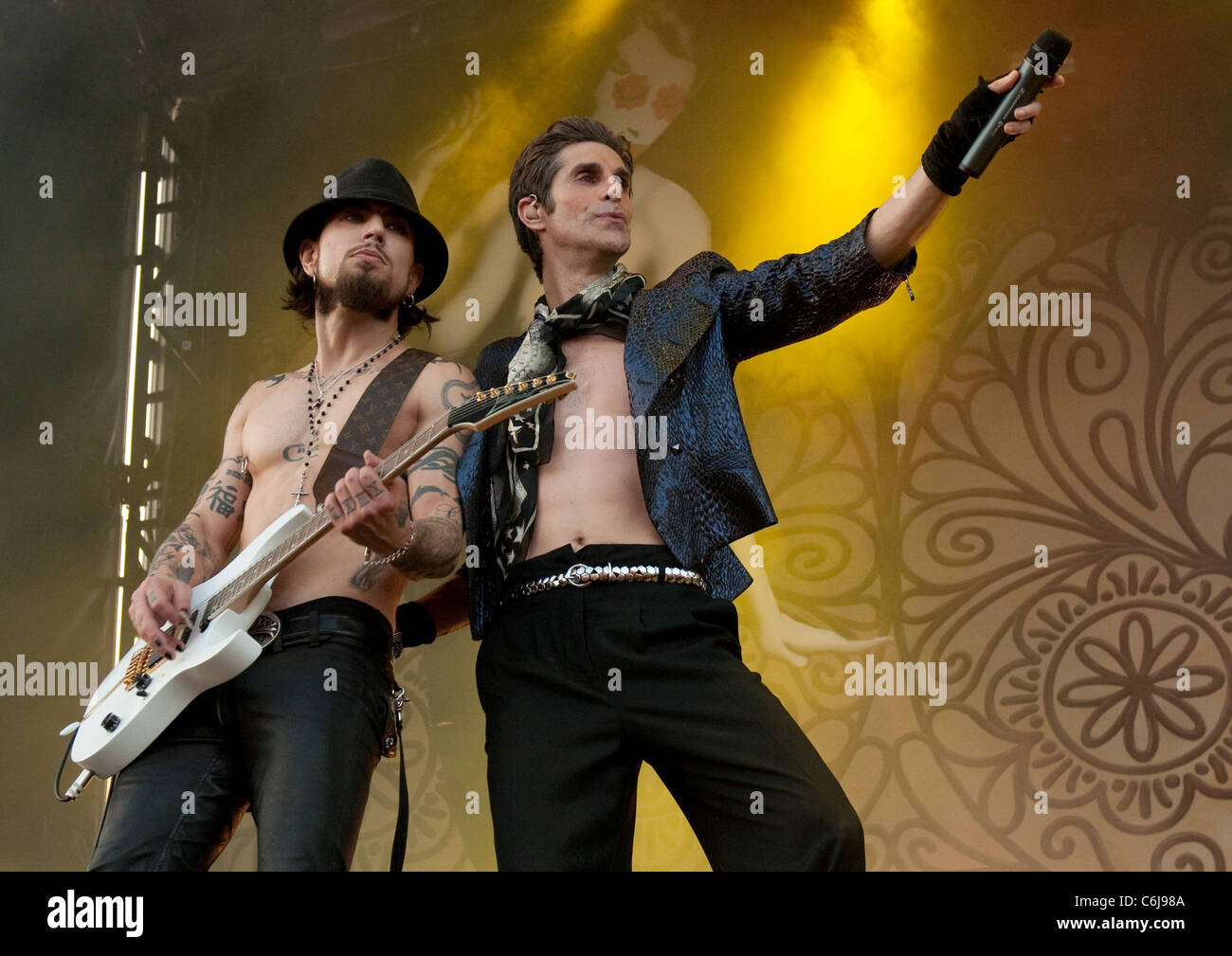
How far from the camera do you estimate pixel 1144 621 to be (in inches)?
161

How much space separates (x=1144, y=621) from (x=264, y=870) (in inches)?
118

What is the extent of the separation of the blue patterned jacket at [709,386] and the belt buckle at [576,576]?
0.16 metres

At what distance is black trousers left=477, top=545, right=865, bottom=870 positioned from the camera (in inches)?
83.3

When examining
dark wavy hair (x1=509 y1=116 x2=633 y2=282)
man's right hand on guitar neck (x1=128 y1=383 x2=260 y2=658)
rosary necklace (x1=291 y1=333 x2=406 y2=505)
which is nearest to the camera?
man's right hand on guitar neck (x1=128 y1=383 x2=260 y2=658)

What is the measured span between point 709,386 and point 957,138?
0.62 metres

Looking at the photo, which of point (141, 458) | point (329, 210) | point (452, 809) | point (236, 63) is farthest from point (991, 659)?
point (236, 63)

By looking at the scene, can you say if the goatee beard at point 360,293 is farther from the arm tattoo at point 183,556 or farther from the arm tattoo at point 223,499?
the arm tattoo at point 183,556

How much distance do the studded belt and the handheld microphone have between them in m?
0.85

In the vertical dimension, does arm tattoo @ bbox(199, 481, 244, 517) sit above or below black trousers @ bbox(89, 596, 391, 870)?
above

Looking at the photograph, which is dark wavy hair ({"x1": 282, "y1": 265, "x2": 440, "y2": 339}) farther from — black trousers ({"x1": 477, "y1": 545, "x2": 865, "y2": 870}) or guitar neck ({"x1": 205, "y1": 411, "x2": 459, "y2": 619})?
black trousers ({"x1": 477, "y1": 545, "x2": 865, "y2": 870})

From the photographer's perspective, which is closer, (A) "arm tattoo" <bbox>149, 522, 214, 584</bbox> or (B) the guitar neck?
(B) the guitar neck

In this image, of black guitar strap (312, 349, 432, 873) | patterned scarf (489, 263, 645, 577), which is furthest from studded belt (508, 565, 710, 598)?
black guitar strap (312, 349, 432, 873)

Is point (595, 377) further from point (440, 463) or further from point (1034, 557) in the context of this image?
point (1034, 557)

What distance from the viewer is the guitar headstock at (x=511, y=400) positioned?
2283 millimetres
